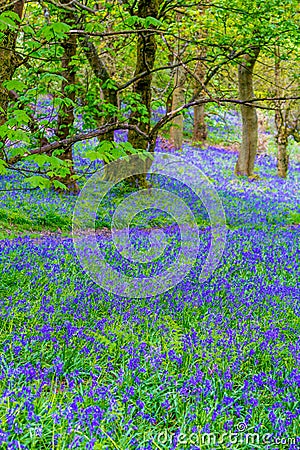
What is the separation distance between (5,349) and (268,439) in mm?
2018

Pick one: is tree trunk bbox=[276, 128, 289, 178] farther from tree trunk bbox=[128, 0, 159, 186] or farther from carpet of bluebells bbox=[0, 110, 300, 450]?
carpet of bluebells bbox=[0, 110, 300, 450]

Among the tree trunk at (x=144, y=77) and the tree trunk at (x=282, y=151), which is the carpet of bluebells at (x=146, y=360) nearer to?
the tree trunk at (x=144, y=77)

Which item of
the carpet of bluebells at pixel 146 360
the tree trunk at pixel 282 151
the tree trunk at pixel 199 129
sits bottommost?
the carpet of bluebells at pixel 146 360

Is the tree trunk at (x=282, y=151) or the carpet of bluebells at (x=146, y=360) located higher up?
the tree trunk at (x=282, y=151)

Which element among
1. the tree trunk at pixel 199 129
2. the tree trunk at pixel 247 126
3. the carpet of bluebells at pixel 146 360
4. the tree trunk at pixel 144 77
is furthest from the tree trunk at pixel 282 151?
the carpet of bluebells at pixel 146 360

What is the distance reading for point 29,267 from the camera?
5.62m

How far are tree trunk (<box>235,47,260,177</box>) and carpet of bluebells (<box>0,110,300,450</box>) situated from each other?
488 inches

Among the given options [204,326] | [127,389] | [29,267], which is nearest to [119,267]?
[29,267]

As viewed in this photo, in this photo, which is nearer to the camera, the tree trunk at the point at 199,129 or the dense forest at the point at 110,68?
the dense forest at the point at 110,68

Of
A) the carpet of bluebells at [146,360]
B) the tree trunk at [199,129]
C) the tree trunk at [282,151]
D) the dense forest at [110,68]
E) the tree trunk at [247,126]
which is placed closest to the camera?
the carpet of bluebells at [146,360]

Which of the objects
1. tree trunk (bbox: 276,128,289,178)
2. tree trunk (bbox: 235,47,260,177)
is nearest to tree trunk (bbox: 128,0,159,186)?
tree trunk (bbox: 235,47,260,177)

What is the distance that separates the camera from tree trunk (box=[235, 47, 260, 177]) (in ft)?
57.1

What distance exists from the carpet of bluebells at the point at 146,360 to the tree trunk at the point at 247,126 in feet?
40.6

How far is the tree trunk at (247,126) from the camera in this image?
17.4 m
